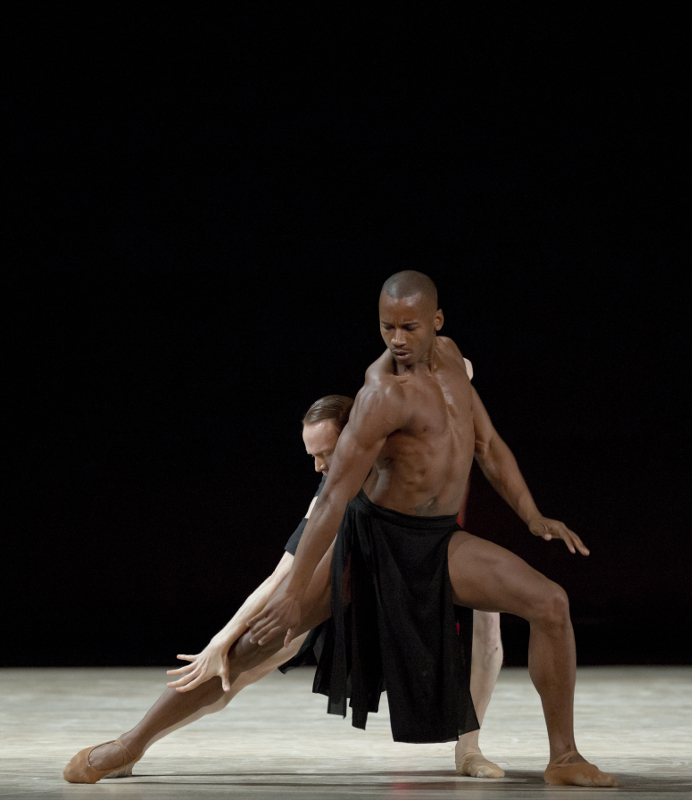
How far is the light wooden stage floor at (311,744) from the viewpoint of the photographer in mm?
2221

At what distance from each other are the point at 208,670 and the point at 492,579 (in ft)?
2.09

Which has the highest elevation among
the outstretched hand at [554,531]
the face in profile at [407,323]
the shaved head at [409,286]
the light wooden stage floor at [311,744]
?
the shaved head at [409,286]

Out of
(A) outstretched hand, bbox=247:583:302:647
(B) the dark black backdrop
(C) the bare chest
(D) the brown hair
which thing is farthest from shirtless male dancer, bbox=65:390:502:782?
(B) the dark black backdrop

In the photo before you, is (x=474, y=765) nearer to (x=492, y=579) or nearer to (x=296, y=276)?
(x=492, y=579)

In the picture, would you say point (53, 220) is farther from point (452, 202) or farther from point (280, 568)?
point (280, 568)

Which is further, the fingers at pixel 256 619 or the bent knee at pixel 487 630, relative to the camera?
the bent knee at pixel 487 630

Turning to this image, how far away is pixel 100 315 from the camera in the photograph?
5.62 metres

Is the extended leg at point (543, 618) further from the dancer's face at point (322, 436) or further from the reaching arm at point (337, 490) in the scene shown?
the dancer's face at point (322, 436)

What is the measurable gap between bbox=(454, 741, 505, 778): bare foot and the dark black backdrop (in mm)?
3022

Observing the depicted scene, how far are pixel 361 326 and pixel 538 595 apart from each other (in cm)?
351

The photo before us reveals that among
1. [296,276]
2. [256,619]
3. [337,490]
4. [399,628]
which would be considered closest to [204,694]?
[256,619]

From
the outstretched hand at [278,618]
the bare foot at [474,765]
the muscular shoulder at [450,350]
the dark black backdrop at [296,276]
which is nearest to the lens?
the outstretched hand at [278,618]

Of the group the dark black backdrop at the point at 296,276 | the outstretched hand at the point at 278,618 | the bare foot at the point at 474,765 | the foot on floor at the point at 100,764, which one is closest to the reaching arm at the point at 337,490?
the outstretched hand at the point at 278,618

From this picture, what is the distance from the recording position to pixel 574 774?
7.35 feet
